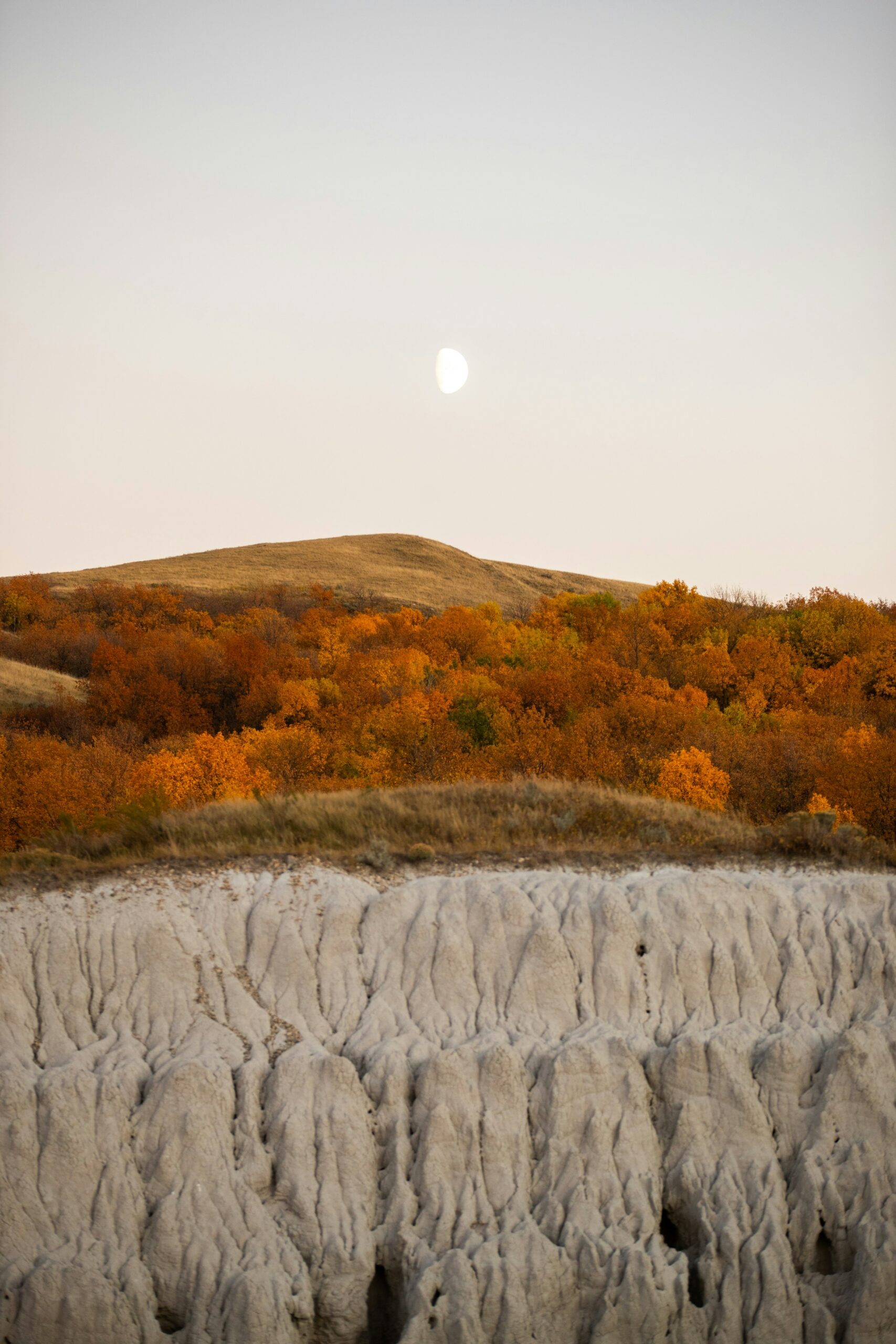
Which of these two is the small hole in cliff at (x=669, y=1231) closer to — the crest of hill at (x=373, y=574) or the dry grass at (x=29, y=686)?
the dry grass at (x=29, y=686)

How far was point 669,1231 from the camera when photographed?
13.0 meters

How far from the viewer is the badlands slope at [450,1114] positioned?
12.1 m

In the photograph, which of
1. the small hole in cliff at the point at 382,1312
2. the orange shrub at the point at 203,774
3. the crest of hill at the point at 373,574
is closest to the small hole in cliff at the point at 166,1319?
the small hole in cliff at the point at 382,1312

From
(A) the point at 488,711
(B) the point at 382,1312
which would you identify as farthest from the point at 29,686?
(B) the point at 382,1312

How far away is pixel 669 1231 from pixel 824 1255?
1.98 m

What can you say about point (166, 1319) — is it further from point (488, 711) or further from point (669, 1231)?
point (488, 711)

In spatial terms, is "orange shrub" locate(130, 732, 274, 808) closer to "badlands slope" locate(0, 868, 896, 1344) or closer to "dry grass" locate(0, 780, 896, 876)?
"dry grass" locate(0, 780, 896, 876)

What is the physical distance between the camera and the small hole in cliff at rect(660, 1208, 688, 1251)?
12.9 metres

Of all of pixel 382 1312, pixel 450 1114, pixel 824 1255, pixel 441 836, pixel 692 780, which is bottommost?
pixel 382 1312

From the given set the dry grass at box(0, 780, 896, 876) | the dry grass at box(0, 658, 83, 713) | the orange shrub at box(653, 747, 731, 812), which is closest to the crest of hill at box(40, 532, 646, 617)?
the dry grass at box(0, 658, 83, 713)

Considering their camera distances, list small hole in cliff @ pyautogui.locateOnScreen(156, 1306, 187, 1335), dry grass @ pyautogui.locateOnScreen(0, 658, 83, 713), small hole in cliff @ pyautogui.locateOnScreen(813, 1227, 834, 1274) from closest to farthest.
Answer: small hole in cliff @ pyautogui.locateOnScreen(156, 1306, 187, 1335) → small hole in cliff @ pyautogui.locateOnScreen(813, 1227, 834, 1274) → dry grass @ pyautogui.locateOnScreen(0, 658, 83, 713)

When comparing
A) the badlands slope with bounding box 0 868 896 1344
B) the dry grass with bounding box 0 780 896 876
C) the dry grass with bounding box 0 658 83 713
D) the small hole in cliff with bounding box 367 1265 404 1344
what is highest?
the dry grass with bounding box 0 658 83 713

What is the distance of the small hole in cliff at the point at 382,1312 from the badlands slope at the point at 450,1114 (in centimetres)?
4

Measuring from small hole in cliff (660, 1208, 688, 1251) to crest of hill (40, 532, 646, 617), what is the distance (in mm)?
102809
